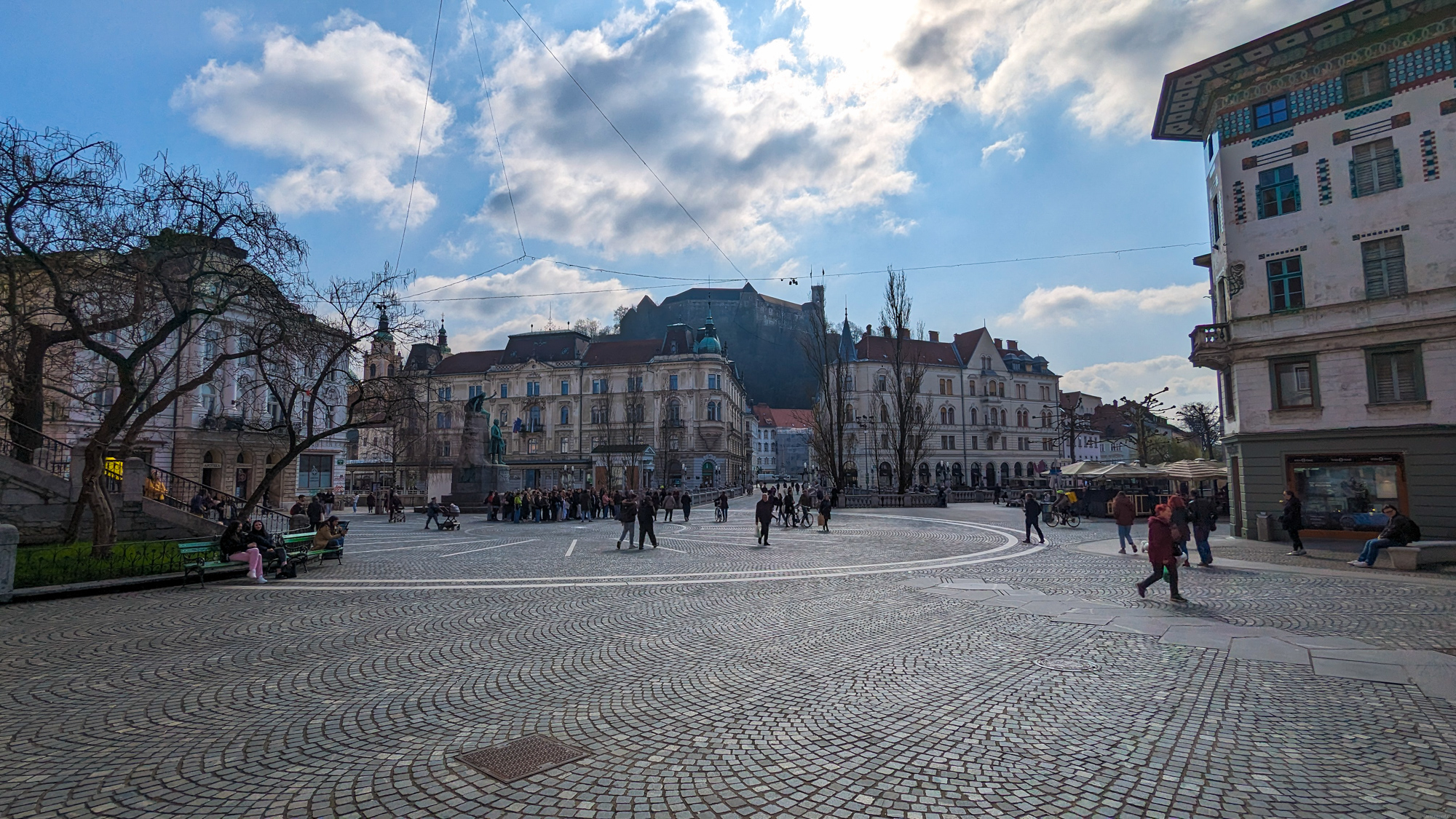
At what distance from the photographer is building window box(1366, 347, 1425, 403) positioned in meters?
19.7

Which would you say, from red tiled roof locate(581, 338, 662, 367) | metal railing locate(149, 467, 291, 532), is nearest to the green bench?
metal railing locate(149, 467, 291, 532)

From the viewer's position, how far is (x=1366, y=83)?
20.9 m

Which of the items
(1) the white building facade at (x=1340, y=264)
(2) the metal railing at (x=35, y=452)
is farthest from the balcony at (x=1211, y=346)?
(2) the metal railing at (x=35, y=452)

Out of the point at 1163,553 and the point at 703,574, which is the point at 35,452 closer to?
the point at 703,574

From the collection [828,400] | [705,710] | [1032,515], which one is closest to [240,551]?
[705,710]

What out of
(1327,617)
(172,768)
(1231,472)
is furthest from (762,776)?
(1231,472)

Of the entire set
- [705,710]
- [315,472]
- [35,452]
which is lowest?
[705,710]

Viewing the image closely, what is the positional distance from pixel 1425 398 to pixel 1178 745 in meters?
21.8

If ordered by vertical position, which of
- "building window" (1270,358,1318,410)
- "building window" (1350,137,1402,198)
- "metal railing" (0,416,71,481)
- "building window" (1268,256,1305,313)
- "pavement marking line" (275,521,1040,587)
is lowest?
"pavement marking line" (275,521,1040,587)

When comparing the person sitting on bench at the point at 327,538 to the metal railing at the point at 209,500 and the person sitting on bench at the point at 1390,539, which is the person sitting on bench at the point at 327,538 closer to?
the metal railing at the point at 209,500

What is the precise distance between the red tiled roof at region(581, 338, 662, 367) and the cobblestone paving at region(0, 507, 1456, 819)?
7396 centimetres

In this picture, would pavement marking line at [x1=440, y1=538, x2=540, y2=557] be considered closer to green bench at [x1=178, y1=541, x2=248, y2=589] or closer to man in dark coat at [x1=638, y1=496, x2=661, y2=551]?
man in dark coat at [x1=638, y1=496, x2=661, y2=551]

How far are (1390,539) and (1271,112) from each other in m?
14.9

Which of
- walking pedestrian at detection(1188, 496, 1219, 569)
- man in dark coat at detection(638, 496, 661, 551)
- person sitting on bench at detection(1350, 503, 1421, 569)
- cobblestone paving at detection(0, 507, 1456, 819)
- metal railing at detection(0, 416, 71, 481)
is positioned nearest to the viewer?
cobblestone paving at detection(0, 507, 1456, 819)
